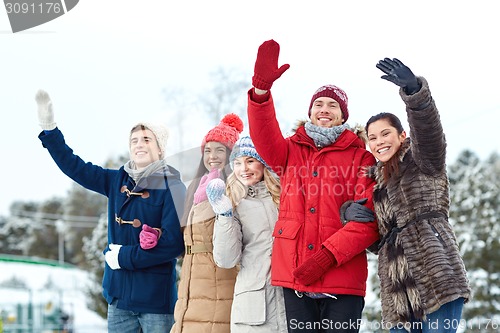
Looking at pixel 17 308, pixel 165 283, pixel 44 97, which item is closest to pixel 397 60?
pixel 165 283

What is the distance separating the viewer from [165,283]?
405 centimetres

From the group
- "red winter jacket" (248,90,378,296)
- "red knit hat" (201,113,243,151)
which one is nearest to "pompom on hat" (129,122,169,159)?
"red knit hat" (201,113,243,151)

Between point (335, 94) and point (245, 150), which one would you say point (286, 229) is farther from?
point (335, 94)

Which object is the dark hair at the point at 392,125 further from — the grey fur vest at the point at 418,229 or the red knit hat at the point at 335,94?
the red knit hat at the point at 335,94

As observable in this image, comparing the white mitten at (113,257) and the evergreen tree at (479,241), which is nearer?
the white mitten at (113,257)

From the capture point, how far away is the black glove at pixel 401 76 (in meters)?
3.10

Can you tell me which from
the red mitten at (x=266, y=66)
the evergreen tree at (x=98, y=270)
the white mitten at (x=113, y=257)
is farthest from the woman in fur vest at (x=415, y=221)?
the evergreen tree at (x=98, y=270)

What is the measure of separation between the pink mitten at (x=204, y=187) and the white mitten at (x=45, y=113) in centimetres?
94

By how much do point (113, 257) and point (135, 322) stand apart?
1.25ft

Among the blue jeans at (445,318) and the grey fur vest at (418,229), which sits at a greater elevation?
the grey fur vest at (418,229)

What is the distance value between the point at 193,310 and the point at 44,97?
1523mm

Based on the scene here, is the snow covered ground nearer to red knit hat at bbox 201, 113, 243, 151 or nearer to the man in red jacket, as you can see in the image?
red knit hat at bbox 201, 113, 243, 151

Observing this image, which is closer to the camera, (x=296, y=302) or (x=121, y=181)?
(x=296, y=302)

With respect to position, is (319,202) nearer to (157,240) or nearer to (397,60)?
(397,60)
